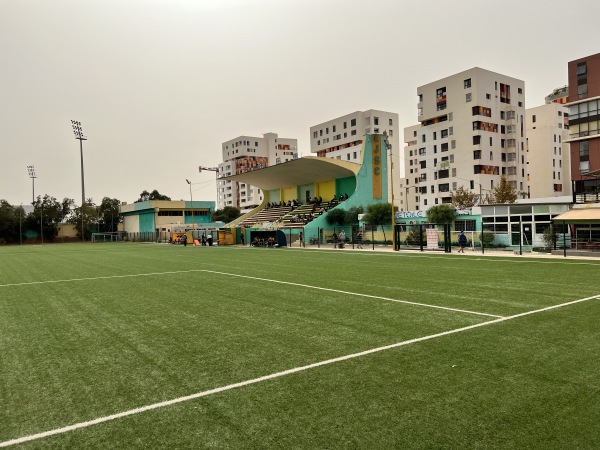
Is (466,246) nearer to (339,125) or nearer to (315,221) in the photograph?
(315,221)

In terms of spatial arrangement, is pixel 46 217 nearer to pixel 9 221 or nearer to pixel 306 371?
pixel 9 221

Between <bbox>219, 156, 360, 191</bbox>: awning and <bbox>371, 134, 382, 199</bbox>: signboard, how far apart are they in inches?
106

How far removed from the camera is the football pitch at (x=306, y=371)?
14.1 feet

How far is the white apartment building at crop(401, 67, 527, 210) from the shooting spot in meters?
72.2

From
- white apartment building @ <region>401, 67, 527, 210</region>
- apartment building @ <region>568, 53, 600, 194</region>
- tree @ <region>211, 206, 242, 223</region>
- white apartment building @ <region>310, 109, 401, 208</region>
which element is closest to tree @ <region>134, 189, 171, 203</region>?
tree @ <region>211, 206, 242, 223</region>

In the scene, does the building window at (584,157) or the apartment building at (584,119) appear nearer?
the apartment building at (584,119)

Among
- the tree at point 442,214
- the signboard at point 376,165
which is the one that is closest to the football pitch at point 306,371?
the tree at point 442,214

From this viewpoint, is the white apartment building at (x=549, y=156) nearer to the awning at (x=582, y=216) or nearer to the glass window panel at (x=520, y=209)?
the glass window panel at (x=520, y=209)

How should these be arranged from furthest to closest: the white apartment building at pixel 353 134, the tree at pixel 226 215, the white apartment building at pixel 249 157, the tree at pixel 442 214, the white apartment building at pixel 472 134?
the white apartment building at pixel 249 157 < the tree at pixel 226 215 < the white apartment building at pixel 353 134 < the white apartment building at pixel 472 134 < the tree at pixel 442 214

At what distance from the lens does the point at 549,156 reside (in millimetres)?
78062

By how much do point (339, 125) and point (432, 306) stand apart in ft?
321

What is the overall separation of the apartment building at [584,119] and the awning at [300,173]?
25.0 m

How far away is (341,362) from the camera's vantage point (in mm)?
6438

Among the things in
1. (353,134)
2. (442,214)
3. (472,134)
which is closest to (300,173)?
(472,134)
